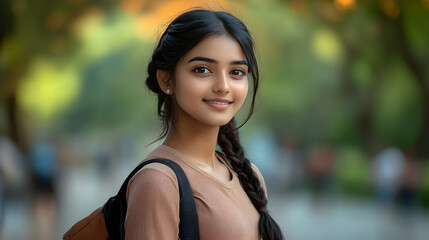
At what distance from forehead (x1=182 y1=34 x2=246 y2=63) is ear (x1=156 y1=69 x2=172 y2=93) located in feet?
0.27

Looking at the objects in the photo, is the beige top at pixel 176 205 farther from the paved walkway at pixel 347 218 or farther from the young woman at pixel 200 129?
the paved walkway at pixel 347 218

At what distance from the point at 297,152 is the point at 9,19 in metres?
3.78

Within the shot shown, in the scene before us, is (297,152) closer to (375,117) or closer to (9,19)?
(375,117)

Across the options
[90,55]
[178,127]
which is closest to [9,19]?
[90,55]

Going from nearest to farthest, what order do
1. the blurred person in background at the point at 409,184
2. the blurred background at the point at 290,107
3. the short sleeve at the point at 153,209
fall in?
1. the short sleeve at the point at 153,209
2. the blurred background at the point at 290,107
3. the blurred person in background at the point at 409,184

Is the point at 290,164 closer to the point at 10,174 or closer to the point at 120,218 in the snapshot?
the point at 10,174

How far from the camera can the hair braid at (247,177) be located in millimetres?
1721

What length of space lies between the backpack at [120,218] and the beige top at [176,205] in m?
0.02

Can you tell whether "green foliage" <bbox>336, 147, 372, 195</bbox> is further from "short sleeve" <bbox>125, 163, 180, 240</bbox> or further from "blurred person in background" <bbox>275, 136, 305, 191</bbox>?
"short sleeve" <bbox>125, 163, 180, 240</bbox>

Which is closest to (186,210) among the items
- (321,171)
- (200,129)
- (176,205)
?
(176,205)

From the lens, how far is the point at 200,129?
5.71 ft

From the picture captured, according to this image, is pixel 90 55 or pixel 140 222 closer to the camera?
pixel 140 222

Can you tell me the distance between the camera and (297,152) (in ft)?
25.7

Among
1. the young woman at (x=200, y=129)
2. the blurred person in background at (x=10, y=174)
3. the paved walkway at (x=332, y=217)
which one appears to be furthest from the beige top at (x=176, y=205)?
the paved walkway at (x=332, y=217)
